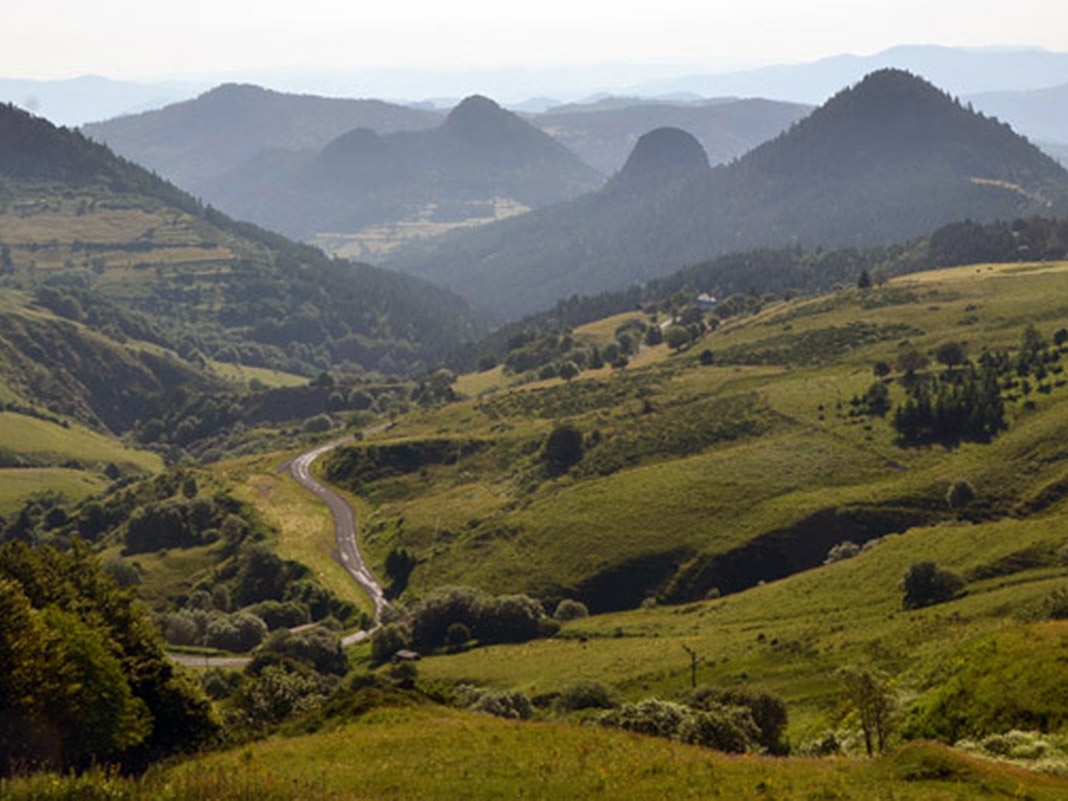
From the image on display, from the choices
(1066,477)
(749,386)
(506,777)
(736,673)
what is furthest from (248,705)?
(749,386)

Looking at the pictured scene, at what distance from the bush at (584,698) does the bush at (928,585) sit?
3256cm

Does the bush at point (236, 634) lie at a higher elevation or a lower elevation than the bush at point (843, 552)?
lower

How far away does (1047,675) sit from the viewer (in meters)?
47.1

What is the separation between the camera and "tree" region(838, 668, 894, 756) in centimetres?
4894

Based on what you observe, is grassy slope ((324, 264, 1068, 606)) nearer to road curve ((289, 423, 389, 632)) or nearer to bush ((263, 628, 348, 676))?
road curve ((289, 423, 389, 632))

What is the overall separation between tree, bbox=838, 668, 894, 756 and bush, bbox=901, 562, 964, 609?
45.8m

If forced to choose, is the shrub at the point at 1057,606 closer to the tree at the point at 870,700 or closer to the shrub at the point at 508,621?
the tree at the point at 870,700

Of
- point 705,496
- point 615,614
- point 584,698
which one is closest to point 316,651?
point 615,614

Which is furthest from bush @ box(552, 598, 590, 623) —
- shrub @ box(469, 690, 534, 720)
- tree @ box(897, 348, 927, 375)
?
tree @ box(897, 348, 927, 375)

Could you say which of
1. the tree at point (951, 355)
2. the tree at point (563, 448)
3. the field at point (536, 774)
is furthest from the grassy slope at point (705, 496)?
the field at point (536, 774)

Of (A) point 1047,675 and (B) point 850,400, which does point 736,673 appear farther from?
(B) point 850,400

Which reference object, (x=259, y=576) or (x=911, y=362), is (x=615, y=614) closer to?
(x=259, y=576)

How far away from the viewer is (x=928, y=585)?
95.8m

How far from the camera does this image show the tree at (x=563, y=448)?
179 meters
